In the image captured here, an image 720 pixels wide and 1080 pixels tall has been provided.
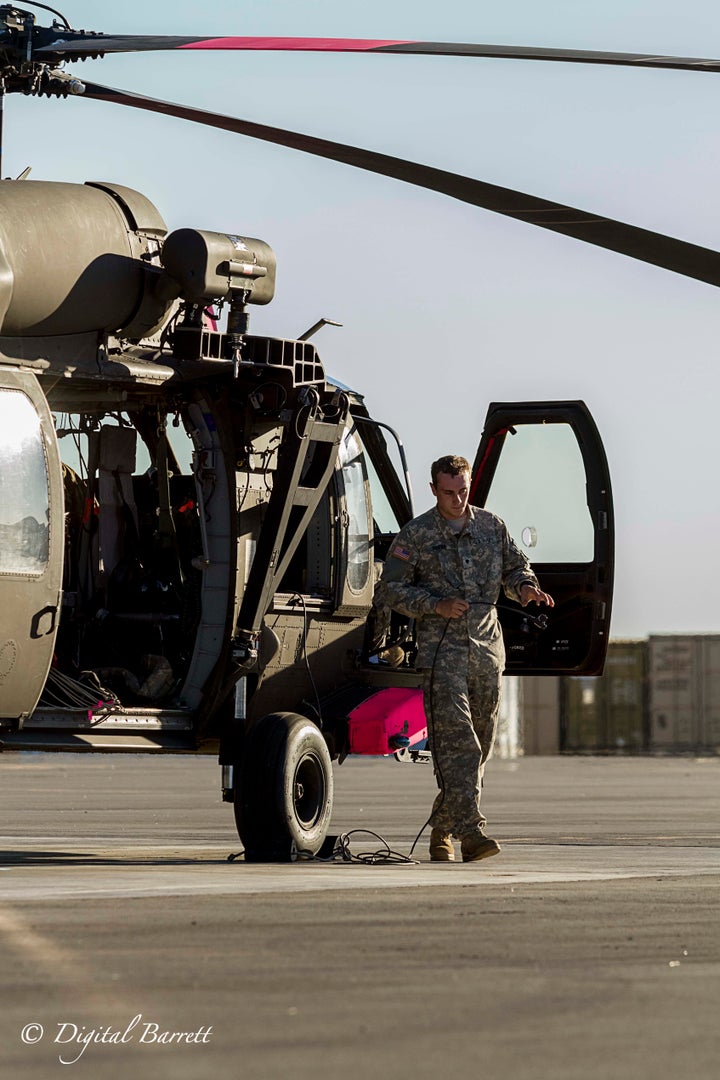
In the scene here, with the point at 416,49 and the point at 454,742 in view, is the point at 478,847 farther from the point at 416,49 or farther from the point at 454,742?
the point at 416,49

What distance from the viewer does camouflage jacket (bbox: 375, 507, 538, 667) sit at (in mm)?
10977

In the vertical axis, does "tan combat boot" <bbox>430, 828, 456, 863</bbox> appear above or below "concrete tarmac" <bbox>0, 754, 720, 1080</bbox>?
above

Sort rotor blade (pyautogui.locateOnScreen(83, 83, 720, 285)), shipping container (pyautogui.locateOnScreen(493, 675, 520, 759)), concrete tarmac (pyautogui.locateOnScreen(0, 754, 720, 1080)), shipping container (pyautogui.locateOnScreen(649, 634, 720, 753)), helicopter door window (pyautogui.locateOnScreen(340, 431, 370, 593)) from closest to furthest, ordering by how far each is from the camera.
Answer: concrete tarmac (pyautogui.locateOnScreen(0, 754, 720, 1080)) < rotor blade (pyautogui.locateOnScreen(83, 83, 720, 285)) < helicopter door window (pyautogui.locateOnScreen(340, 431, 370, 593)) < shipping container (pyautogui.locateOnScreen(649, 634, 720, 753)) < shipping container (pyautogui.locateOnScreen(493, 675, 520, 759))

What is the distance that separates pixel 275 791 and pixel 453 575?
154 cm

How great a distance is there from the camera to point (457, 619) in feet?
36.0

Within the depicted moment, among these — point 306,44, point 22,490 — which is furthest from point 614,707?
point 306,44

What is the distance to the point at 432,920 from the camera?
738 cm

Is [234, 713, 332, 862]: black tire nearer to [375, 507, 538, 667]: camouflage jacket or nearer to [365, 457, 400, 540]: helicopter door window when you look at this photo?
[375, 507, 538, 667]: camouflage jacket

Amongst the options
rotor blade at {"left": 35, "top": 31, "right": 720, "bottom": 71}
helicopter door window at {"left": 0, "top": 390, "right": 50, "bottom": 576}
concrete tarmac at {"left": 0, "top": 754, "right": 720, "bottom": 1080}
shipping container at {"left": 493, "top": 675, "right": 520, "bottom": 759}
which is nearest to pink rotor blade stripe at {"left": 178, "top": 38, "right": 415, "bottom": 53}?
rotor blade at {"left": 35, "top": 31, "right": 720, "bottom": 71}

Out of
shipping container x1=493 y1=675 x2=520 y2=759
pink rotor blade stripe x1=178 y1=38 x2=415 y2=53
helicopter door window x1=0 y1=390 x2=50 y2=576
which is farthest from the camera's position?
shipping container x1=493 y1=675 x2=520 y2=759

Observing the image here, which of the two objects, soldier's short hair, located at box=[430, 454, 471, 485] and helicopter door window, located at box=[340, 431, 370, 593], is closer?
soldier's short hair, located at box=[430, 454, 471, 485]

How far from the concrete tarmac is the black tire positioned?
0.86 feet

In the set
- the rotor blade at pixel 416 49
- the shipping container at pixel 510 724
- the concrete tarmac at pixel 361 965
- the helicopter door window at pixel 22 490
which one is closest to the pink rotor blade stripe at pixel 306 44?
the rotor blade at pixel 416 49

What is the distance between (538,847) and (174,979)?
23.8 feet
